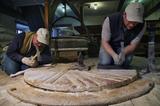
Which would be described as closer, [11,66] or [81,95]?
[81,95]

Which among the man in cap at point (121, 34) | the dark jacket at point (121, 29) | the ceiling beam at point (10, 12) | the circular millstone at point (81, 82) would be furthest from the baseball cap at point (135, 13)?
the ceiling beam at point (10, 12)

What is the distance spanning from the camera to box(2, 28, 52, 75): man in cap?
2.61 meters

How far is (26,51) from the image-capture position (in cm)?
279

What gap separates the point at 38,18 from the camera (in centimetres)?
590

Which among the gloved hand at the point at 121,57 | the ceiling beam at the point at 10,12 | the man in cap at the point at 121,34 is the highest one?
the ceiling beam at the point at 10,12

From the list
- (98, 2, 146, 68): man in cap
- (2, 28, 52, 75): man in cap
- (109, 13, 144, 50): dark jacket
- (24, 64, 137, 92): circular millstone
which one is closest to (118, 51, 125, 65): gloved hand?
(98, 2, 146, 68): man in cap

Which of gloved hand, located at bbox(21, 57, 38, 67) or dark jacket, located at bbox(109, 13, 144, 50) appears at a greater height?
dark jacket, located at bbox(109, 13, 144, 50)

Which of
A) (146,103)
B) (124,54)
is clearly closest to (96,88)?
(146,103)

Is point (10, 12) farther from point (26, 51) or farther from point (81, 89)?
point (81, 89)

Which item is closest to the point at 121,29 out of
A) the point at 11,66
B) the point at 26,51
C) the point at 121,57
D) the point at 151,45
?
the point at 121,57

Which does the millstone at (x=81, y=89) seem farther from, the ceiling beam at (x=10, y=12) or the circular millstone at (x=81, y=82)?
the ceiling beam at (x=10, y=12)

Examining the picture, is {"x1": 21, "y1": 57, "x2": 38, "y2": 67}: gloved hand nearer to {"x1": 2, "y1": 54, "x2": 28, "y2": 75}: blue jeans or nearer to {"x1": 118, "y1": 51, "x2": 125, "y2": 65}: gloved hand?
{"x1": 2, "y1": 54, "x2": 28, "y2": 75}: blue jeans

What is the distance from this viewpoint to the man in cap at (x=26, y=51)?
8.55 feet

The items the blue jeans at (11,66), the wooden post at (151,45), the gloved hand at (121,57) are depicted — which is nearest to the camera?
the gloved hand at (121,57)
